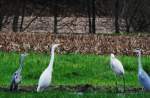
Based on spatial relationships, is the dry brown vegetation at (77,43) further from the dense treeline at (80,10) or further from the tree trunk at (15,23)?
the dense treeline at (80,10)

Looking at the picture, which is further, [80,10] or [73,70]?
[80,10]

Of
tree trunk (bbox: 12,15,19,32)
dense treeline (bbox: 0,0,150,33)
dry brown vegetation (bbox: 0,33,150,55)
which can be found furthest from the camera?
dense treeline (bbox: 0,0,150,33)

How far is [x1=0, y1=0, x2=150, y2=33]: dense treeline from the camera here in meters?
30.6

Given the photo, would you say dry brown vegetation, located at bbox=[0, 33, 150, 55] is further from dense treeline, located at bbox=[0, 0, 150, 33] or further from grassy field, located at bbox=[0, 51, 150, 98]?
dense treeline, located at bbox=[0, 0, 150, 33]

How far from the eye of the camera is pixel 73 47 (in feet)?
72.4

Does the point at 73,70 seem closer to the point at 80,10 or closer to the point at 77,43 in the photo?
the point at 77,43

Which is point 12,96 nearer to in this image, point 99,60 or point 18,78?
point 18,78

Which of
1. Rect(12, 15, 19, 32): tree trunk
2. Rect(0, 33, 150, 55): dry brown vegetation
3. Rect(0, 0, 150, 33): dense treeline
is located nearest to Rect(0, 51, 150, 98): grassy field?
Rect(0, 33, 150, 55): dry brown vegetation

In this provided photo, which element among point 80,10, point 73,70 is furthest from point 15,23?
point 73,70

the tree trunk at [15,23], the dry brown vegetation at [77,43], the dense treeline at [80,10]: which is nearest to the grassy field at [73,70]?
the dry brown vegetation at [77,43]

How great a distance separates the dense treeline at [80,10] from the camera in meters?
30.6

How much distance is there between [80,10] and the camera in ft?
105

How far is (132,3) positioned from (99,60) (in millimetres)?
13371

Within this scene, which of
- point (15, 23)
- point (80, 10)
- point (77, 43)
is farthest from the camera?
point (80, 10)
